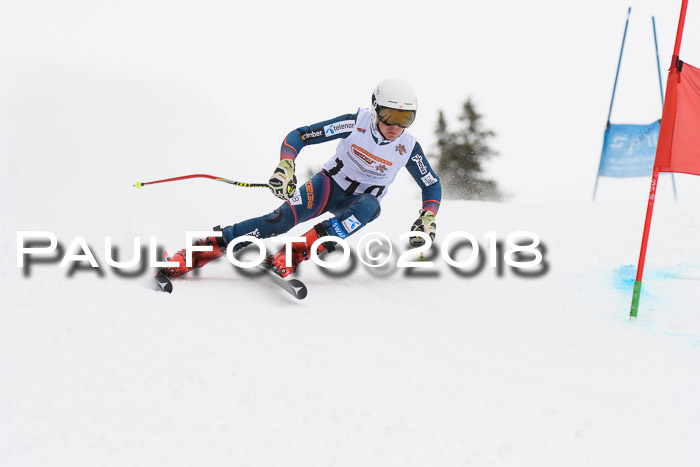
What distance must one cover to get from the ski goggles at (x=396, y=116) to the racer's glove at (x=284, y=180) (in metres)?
0.77

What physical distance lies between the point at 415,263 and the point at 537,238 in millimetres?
1557

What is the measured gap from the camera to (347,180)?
460 centimetres

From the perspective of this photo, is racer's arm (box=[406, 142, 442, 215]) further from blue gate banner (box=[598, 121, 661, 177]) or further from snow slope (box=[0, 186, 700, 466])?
blue gate banner (box=[598, 121, 661, 177])

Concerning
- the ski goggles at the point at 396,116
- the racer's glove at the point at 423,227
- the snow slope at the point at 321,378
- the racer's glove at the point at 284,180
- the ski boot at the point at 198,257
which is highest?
the ski goggles at the point at 396,116

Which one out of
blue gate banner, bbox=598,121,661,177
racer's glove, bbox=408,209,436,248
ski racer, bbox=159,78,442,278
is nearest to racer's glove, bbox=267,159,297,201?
ski racer, bbox=159,78,442,278

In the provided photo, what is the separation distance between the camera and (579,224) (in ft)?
21.0

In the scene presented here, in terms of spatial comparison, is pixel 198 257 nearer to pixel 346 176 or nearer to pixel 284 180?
pixel 284 180

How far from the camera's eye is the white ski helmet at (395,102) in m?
4.06

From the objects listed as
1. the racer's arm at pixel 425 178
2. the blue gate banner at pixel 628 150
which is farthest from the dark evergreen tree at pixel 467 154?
the racer's arm at pixel 425 178

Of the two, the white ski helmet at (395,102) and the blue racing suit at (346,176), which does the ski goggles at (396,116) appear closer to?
the white ski helmet at (395,102)

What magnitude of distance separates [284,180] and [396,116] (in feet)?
3.14

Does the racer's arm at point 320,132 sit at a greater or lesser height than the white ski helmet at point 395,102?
lesser

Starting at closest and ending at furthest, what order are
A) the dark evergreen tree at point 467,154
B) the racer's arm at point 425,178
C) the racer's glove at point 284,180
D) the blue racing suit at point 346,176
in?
1. the racer's glove at point 284,180
2. the blue racing suit at point 346,176
3. the racer's arm at point 425,178
4. the dark evergreen tree at point 467,154

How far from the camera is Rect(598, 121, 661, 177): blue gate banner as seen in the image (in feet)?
26.0
